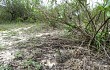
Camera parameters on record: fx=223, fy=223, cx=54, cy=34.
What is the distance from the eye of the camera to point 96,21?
2.91 meters

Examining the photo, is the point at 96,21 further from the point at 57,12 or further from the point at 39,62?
→ the point at 39,62

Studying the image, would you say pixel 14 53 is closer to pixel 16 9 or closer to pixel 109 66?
pixel 109 66

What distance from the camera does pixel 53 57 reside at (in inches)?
104

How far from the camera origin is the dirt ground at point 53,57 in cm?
239

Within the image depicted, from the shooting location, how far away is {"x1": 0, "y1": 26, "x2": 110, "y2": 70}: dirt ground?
7.86 ft

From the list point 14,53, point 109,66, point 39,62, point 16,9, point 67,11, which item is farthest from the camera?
point 16,9

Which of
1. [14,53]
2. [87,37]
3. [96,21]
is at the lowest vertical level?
[14,53]

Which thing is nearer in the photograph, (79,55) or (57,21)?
(79,55)

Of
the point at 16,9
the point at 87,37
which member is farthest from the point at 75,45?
the point at 16,9

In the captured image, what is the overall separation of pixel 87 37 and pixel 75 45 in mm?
193

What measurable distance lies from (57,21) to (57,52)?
23.9 inches

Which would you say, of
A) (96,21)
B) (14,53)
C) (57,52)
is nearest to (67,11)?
(96,21)

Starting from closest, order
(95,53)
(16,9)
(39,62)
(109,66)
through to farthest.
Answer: (109,66) → (39,62) → (95,53) → (16,9)

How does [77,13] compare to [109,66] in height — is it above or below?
above
